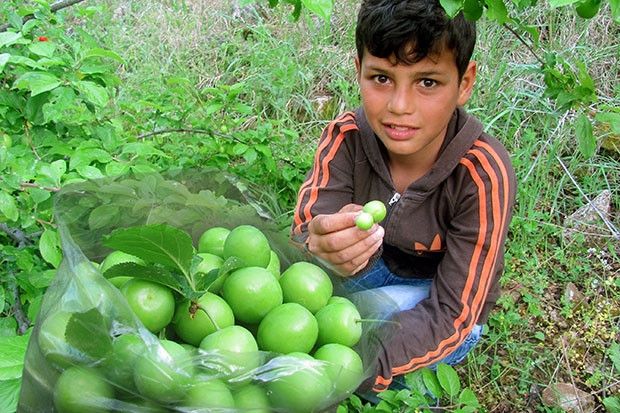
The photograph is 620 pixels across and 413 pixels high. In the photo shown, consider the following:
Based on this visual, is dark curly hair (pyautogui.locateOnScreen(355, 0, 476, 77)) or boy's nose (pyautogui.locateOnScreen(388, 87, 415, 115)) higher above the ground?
dark curly hair (pyautogui.locateOnScreen(355, 0, 476, 77))

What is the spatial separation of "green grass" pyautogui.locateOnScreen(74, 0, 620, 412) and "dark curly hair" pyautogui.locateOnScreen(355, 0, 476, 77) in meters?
0.78

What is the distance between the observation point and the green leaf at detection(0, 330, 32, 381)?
111 centimetres

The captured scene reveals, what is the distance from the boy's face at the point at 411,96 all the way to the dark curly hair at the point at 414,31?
0.09 feet

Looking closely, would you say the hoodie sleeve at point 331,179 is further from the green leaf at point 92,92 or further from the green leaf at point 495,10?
the green leaf at point 495,10

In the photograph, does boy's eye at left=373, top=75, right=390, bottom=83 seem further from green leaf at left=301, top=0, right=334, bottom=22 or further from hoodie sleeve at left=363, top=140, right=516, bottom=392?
green leaf at left=301, top=0, right=334, bottom=22

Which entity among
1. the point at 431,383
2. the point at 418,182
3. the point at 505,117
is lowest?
the point at 431,383

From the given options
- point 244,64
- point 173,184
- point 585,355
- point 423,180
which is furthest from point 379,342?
point 244,64

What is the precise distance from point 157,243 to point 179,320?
0.16 metres

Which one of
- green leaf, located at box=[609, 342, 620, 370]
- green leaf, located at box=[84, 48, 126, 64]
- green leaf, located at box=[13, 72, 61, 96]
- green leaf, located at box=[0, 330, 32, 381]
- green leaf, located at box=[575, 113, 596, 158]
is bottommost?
green leaf, located at box=[609, 342, 620, 370]

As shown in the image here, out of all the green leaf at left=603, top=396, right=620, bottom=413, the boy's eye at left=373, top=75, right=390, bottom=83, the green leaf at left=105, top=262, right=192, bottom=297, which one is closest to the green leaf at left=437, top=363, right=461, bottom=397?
the green leaf at left=603, top=396, right=620, bottom=413

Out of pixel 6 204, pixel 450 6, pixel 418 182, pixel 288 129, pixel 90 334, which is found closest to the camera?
pixel 90 334

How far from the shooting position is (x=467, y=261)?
1.75 metres

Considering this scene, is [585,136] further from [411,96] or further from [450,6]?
[450,6]

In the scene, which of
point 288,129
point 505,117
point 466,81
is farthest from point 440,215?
point 505,117
